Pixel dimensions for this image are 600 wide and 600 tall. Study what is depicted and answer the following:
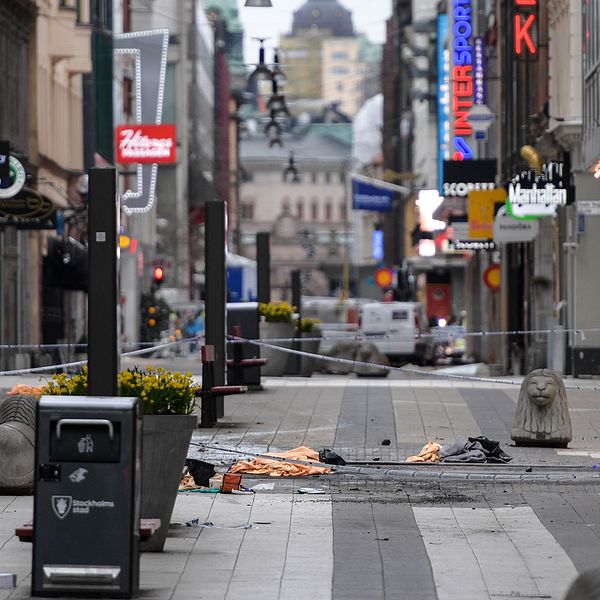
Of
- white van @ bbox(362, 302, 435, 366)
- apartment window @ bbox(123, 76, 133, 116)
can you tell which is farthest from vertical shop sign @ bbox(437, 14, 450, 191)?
white van @ bbox(362, 302, 435, 366)

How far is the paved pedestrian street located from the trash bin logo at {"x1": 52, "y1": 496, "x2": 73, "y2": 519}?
0.59 metres

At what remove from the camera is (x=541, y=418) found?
62.5 feet

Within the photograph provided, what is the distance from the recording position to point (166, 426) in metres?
12.0

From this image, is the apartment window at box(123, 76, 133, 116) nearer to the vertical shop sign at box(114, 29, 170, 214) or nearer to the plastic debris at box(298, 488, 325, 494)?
the vertical shop sign at box(114, 29, 170, 214)

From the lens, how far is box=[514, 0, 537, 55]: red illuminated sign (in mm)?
40938

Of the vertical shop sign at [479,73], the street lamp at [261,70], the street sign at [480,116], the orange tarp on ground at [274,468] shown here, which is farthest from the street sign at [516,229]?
the orange tarp on ground at [274,468]

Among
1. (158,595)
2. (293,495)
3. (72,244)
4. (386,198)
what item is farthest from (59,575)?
(386,198)

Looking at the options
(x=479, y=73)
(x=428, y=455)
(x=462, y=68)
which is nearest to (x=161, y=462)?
(x=428, y=455)

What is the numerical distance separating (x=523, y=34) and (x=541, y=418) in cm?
2371

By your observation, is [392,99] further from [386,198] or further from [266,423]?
[266,423]

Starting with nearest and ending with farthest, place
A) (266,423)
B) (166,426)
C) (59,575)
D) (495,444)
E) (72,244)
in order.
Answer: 1. (59,575)
2. (166,426)
3. (495,444)
4. (266,423)
5. (72,244)

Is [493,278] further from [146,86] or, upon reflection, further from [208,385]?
[208,385]

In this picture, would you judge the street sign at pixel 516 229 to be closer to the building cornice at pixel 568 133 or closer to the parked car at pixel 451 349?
the building cornice at pixel 568 133

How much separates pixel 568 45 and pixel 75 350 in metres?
17.3
